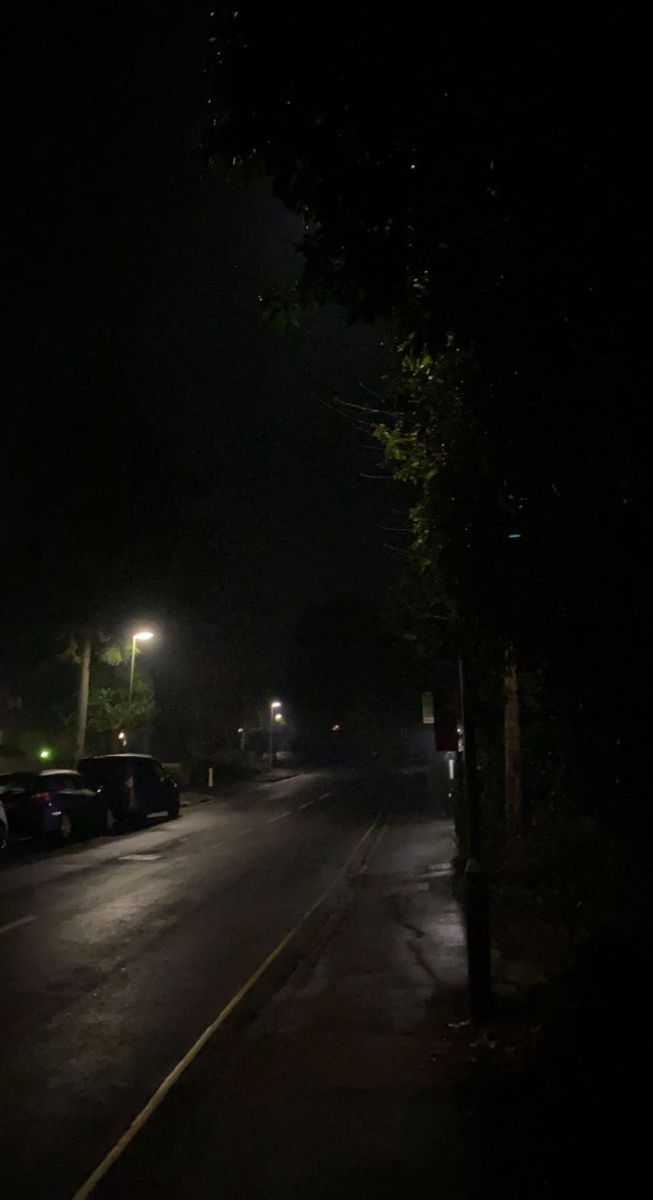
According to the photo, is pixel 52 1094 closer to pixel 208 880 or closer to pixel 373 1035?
pixel 373 1035

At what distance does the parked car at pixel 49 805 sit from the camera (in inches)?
880

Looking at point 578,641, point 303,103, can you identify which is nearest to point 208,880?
point 578,641

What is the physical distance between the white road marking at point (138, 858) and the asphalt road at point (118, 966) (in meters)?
0.03

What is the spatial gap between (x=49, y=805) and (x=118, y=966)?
13122 mm

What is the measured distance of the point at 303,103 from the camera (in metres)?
4.82

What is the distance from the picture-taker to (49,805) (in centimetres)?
2248

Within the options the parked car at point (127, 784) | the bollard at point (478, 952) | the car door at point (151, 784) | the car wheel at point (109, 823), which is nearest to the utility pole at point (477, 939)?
the bollard at point (478, 952)

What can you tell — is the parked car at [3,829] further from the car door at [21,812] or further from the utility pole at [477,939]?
the utility pole at [477,939]

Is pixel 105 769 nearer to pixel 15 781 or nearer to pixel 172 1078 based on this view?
pixel 15 781

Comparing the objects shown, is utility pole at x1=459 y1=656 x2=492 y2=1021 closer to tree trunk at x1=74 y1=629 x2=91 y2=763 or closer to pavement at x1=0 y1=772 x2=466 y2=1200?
pavement at x1=0 y1=772 x2=466 y2=1200

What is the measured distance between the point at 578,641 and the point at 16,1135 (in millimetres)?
3722

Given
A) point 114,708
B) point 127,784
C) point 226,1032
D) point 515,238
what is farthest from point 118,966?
point 114,708

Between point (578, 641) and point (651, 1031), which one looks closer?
point (651, 1031)

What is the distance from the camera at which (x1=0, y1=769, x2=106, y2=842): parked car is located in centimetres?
2234
